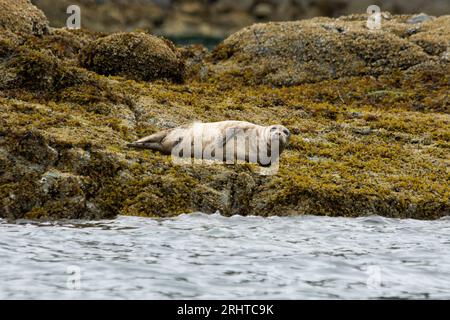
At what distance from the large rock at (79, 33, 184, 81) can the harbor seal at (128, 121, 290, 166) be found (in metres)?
7.45

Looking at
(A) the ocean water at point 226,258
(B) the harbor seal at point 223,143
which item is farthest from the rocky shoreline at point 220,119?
(A) the ocean water at point 226,258

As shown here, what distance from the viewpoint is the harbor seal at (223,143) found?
1850 cm

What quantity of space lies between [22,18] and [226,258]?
18500 millimetres

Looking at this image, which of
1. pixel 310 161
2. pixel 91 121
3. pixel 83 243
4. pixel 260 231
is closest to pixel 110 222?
pixel 83 243

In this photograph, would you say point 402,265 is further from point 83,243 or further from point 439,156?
point 439,156

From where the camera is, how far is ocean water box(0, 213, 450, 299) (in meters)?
11.4

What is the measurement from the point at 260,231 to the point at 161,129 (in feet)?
18.2

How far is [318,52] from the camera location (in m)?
32.5

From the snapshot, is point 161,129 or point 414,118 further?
point 414,118

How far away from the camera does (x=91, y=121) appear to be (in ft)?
63.9

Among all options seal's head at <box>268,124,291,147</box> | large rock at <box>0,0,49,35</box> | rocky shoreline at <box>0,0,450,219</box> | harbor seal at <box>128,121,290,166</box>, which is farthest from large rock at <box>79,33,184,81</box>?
seal's head at <box>268,124,291,147</box>

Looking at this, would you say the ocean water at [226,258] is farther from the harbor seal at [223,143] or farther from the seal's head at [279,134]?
the seal's head at [279,134]

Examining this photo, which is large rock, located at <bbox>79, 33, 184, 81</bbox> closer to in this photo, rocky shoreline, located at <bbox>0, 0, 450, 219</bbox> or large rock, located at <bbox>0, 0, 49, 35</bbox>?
rocky shoreline, located at <bbox>0, 0, 450, 219</bbox>
